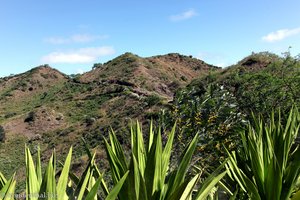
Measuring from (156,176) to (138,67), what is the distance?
54755 mm

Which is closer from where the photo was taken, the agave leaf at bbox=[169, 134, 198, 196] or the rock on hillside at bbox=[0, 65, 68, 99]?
the agave leaf at bbox=[169, 134, 198, 196]

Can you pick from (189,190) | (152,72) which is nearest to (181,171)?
(189,190)

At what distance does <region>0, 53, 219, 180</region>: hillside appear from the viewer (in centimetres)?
3769

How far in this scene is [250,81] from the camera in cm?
940

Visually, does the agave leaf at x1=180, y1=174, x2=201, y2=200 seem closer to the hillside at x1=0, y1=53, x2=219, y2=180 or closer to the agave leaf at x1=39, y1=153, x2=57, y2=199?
the agave leaf at x1=39, y1=153, x2=57, y2=199

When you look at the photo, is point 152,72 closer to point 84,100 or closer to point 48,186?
point 84,100

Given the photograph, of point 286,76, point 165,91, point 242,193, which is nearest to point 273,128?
point 242,193

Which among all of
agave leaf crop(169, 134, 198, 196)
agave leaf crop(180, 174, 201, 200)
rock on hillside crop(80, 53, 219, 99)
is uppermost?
rock on hillside crop(80, 53, 219, 99)

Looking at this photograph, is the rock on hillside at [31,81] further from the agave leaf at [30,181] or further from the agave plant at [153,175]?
the agave leaf at [30,181]

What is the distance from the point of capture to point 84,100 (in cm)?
5238

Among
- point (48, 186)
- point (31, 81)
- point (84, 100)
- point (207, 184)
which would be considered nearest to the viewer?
point (48, 186)

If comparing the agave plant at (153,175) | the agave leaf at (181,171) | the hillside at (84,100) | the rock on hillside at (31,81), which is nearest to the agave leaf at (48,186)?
the agave plant at (153,175)

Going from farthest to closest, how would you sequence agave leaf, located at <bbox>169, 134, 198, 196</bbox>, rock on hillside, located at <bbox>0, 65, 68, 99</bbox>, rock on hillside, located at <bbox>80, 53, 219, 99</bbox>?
1. rock on hillside, located at <bbox>0, 65, 68, 99</bbox>
2. rock on hillside, located at <bbox>80, 53, 219, 99</bbox>
3. agave leaf, located at <bbox>169, 134, 198, 196</bbox>

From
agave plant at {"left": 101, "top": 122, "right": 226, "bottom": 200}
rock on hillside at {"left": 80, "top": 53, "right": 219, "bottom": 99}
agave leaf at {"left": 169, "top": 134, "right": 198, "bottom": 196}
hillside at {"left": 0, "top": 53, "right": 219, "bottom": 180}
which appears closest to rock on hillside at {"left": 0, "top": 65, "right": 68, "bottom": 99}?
hillside at {"left": 0, "top": 53, "right": 219, "bottom": 180}
